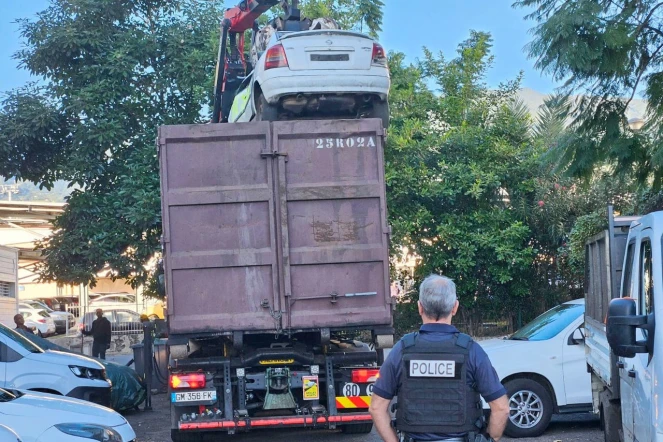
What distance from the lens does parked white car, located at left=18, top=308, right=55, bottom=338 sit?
3409 cm

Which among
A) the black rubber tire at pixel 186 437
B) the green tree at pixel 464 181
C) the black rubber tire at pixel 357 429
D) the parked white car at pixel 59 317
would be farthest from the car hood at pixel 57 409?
the parked white car at pixel 59 317

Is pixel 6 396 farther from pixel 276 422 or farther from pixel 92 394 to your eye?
pixel 92 394

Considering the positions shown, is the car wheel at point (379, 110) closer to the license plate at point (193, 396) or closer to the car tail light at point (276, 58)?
the car tail light at point (276, 58)

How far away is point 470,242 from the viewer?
1992 centimetres

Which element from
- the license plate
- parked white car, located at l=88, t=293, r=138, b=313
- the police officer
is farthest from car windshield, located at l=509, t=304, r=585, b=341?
parked white car, located at l=88, t=293, r=138, b=313

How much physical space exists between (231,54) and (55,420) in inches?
309

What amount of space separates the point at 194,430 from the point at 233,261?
1686 mm

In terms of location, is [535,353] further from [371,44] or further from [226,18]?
[226,18]

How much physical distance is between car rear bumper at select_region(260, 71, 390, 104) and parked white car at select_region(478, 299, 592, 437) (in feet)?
10.8

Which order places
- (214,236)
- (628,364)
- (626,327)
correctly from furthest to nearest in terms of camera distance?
1. (214,236)
2. (628,364)
3. (626,327)

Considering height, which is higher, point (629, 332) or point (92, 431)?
point (629, 332)

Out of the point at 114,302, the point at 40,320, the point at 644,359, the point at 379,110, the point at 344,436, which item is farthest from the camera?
the point at 114,302

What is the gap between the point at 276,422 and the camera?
880cm

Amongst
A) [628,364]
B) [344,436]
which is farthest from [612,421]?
[344,436]
